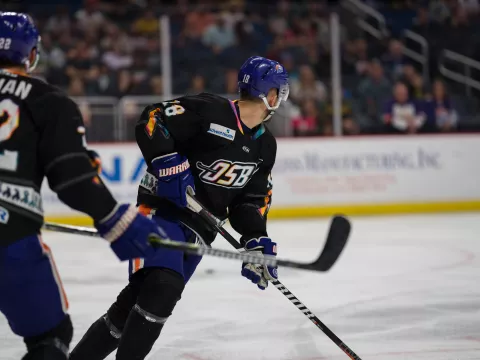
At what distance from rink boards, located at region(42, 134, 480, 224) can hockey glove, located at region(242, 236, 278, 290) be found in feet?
17.6

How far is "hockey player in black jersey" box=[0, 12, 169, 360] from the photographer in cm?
187

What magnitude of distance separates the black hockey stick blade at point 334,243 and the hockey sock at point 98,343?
0.76 meters

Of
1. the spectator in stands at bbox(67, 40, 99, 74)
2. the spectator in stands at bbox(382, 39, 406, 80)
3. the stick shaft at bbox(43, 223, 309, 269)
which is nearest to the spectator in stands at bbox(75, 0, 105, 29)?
the spectator in stands at bbox(67, 40, 99, 74)

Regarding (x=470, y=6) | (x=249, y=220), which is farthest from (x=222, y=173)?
(x=470, y=6)

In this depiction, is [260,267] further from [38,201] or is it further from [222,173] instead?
[38,201]

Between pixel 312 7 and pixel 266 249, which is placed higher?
pixel 312 7

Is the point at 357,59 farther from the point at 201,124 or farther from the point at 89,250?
the point at 201,124

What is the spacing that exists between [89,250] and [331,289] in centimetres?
238

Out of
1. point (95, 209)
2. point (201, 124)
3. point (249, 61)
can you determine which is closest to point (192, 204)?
point (201, 124)

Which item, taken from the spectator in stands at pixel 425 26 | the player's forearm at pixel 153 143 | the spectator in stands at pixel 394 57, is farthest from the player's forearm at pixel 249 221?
the spectator in stands at pixel 425 26

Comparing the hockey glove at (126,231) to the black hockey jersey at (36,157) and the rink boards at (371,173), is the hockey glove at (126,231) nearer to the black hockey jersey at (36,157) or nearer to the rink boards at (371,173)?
the black hockey jersey at (36,157)

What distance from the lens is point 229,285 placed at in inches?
186

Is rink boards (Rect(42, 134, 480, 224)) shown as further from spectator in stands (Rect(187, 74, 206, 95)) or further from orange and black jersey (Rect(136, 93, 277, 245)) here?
orange and black jersey (Rect(136, 93, 277, 245))

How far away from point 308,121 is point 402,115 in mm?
1040
